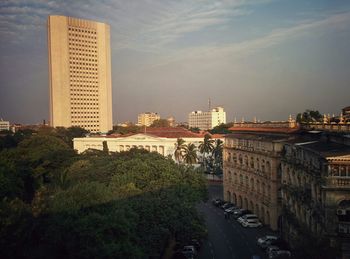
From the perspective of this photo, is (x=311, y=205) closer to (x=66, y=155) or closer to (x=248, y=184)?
(x=248, y=184)

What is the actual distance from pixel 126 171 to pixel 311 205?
22.5 m

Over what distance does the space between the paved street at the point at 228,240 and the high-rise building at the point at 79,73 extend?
12040cm

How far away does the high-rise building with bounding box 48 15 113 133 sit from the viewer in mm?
164750

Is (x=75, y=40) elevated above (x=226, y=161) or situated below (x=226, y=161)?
above

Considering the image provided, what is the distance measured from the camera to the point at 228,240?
45906 millimetres

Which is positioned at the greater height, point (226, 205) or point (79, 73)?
point (79, 73)

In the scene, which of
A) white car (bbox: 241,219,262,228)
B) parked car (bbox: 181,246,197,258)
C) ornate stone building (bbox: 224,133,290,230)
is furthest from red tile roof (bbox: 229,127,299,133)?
parked car (bbox: 181,246,197,258)

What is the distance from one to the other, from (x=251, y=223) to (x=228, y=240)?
677cm

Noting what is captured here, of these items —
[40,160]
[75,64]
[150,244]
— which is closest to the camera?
[150,244]

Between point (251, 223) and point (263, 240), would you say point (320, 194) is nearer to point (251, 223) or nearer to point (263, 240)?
point (263, 240)

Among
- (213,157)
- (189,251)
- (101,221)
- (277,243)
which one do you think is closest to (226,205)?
(277,243)

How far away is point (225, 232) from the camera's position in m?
49.4

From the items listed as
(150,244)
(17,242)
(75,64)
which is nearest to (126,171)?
(150,244)

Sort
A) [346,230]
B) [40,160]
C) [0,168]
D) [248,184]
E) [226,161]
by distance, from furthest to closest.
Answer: [40,160]
[226,161]
[248,184]
[0,168]
[346,230]
